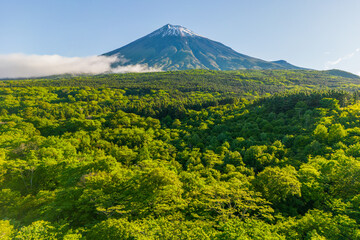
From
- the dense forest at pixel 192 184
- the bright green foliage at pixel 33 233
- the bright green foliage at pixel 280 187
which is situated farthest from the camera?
the bright green foliage at pixel 280 187

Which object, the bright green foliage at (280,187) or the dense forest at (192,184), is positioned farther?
the bright green foliage at (280,187)

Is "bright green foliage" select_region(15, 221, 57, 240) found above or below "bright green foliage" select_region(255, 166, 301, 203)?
above

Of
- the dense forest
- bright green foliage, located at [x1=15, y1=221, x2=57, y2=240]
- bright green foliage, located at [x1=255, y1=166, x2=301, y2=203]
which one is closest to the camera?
bright green foliage, located at [x1=15, y1=221, x2=57, y2=240]

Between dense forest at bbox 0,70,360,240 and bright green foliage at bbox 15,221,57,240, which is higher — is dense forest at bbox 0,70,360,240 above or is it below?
below

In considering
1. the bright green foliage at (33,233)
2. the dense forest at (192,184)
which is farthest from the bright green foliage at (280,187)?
the bright green foliage at (33,233)

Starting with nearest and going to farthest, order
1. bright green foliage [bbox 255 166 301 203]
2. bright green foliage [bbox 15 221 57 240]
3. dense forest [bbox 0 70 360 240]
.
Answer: bright green foliage [bbox 15 221 57 240] < dense forest [bbox 0 70 360 240] < bright green foliage [bbox 255 166 301 203]

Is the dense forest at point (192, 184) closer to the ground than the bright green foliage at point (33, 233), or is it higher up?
closer to the ground

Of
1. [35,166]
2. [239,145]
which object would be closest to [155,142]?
[239,145]

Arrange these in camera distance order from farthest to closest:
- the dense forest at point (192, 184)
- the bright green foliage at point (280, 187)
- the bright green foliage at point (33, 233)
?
the bright green foliage at point (280, 187)
the dense forest at point (192, 184)
the bright green foliage at point (33, 233)

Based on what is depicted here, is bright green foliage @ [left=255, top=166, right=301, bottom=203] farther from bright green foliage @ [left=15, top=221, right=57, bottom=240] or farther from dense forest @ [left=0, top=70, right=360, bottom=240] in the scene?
bright green foliage @ [left=15, top=221, right=57, bottom=240]

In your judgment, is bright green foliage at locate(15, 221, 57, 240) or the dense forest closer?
bright green foliage at locate(15, 221, 57, 240)

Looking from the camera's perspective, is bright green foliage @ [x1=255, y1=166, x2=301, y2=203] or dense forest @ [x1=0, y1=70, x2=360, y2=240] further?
bright green foliage @ [x1=255, y1=166, x2=301, y2=203]

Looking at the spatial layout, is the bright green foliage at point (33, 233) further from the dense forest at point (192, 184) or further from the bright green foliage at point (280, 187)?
the bright green foliage at point (280, 187)

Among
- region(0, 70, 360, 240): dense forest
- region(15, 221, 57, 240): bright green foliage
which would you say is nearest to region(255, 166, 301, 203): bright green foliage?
region(0, 70, 360, 240): dense forest
